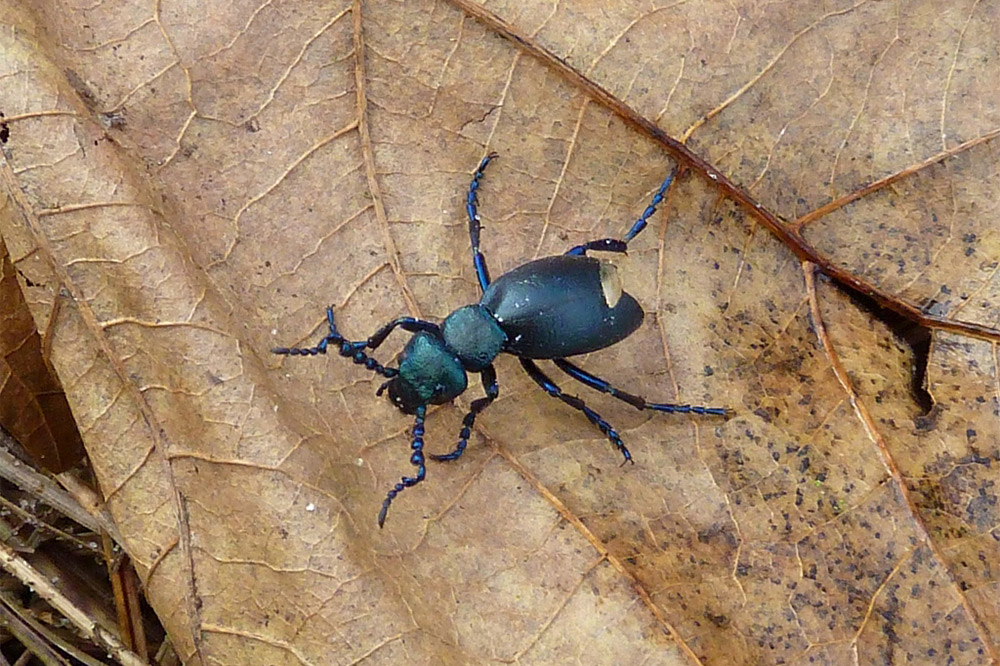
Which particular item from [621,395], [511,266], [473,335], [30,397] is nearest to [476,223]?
[511,266]

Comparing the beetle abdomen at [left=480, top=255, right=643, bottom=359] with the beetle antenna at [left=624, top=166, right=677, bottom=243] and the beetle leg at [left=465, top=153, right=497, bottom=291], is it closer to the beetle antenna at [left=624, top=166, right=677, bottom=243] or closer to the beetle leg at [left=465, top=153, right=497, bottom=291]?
the beetle leg at [left=465, top=153, right=497, bottom=291]

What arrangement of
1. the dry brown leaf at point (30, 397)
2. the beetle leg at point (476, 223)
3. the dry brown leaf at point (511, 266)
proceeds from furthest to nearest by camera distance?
the dry brown leaf at point (30, 397) → the beetle leg at point (476, 223) → the dry brown leaf at point (511, 266)

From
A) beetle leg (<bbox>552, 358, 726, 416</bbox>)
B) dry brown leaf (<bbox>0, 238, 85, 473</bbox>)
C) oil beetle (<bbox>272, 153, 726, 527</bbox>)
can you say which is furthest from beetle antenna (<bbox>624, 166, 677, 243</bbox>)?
dry brown leaf (<bbox>0, 238, 85, 473</bbox>)

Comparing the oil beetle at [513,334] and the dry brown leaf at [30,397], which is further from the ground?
the oil beetle at [513,334]

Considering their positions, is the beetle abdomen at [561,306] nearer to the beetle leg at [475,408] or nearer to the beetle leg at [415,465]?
the beetle leg at [475,408]

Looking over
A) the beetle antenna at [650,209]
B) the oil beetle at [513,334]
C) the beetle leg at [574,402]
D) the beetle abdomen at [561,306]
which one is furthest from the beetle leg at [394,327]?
the beetle antenna at [650,209]
